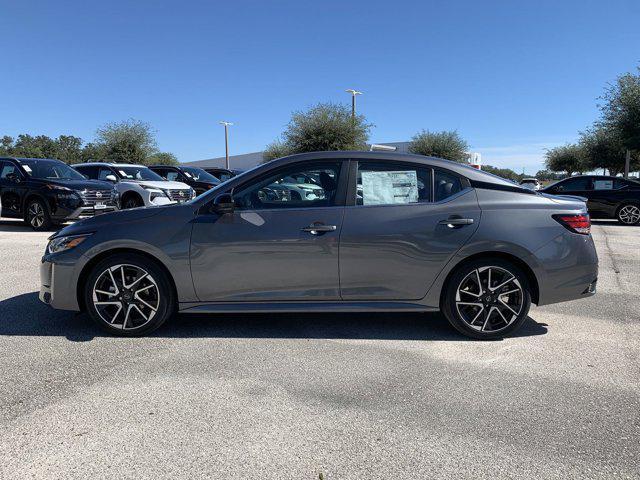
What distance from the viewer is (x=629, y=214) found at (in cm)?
1464

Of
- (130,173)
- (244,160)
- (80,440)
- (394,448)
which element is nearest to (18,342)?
(80,440)

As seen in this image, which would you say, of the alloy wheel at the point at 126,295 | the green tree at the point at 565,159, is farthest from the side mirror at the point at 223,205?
the green tree at the point at 565,159

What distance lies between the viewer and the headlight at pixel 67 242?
4254 millimetres

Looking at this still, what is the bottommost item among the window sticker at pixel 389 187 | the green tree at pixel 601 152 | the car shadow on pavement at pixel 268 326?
the car shadow on pavement at pixel 268 326

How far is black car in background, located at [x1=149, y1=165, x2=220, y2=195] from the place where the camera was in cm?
1766

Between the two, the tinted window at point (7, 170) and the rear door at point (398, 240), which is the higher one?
the tinted window at point (7, 170)

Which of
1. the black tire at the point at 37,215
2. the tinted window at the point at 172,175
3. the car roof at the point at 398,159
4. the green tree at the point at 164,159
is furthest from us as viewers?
the green tree at the point at 164,159

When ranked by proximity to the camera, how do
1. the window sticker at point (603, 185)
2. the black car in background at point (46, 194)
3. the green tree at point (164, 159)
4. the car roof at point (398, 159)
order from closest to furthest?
1. the car roof at point (398, 159)
2. the black car in background at point (46, 194)
3. the window sticker at point (603, 185)
4. the green tree at point (164, 159)

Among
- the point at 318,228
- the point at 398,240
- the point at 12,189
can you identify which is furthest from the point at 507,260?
the point at 12,189

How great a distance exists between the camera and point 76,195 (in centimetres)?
1151

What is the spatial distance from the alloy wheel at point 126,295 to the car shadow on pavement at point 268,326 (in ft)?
0.70

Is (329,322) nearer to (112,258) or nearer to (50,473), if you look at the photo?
(112,258)

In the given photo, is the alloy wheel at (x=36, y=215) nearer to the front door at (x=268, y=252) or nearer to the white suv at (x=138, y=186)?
the white suv at (x=138, y=186)

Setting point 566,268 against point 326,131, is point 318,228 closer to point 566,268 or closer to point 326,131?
point 566,268
